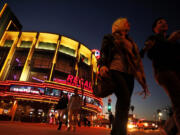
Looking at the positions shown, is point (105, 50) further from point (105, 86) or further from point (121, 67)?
point (105, 86)

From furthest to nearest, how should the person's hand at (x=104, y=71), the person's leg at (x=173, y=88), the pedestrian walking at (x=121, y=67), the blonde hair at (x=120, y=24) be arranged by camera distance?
the blonde hair at (x=120, y=24) → the person's hand at (x=104, y=71) → the pedestrian walking at (x=121, y=67) → the person's leg at (x=173, y=88)

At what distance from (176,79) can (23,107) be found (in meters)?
29.0

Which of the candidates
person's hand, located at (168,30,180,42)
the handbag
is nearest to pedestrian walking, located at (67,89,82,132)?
the handbag

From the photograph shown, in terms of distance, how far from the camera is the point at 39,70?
27.3 m

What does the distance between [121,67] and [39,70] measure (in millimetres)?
27618

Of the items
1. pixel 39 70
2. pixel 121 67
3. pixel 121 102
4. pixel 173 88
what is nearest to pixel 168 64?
pixel 173 88

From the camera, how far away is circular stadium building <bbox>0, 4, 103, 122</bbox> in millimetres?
21263

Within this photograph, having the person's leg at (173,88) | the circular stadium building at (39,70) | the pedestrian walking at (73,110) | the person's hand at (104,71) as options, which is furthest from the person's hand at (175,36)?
the circular stadium building at (39,70)

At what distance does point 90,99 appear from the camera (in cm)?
2697

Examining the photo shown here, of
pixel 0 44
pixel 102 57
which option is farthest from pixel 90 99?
pixel 102 57

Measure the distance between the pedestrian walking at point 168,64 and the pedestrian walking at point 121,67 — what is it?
0.25 metres

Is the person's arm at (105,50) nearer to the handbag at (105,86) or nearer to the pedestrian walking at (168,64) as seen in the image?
the handbag at (105,86)

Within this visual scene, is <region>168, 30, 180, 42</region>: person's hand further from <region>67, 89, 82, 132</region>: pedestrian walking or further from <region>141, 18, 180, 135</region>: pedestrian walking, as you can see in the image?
<region>67, 89, 82, 132</region>: pedestrian walking

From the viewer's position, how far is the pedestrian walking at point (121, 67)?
6.15 feet
